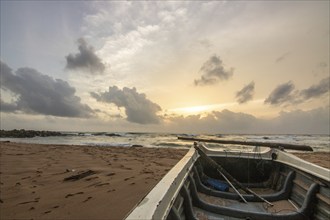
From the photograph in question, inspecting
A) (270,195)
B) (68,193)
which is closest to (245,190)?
(270,195)

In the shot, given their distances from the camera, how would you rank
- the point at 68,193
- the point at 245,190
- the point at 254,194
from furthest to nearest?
1. the point at 68,193
2. the point at 245,190
3. the point at 254,194

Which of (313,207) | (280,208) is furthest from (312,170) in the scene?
(280,208)

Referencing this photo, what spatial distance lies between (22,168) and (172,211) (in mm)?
8968

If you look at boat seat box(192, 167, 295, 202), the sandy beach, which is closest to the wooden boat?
boat seat box(192, 167, 295, 202)

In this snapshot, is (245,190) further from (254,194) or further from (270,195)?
(270,195)

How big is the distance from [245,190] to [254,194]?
17.4 inches

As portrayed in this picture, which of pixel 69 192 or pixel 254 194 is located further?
pixel 69 192

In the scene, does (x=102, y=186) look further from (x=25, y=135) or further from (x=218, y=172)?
(x=25, y=135)

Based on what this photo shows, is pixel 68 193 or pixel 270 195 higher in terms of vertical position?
pixel 270 195

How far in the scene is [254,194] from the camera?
5754 mm

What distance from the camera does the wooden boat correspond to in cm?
301

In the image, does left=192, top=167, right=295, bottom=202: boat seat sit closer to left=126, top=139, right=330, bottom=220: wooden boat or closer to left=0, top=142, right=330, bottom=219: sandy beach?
left=126, top=139, right=330, bottom=220: wooden boat

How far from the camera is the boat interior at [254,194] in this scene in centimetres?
434

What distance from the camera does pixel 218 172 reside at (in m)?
7.57
